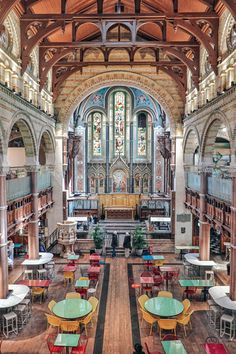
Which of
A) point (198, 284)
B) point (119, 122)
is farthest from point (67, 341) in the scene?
point (119, 122)

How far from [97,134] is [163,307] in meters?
23.1

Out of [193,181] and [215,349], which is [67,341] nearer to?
[215,349]

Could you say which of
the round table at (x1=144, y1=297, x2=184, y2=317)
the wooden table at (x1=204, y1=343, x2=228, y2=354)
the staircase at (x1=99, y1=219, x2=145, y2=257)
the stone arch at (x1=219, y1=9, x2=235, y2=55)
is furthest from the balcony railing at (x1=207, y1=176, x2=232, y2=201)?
the staircase at (x1=99, y1=219, x2=145, y2=257)

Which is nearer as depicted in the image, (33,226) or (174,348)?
(174,348)

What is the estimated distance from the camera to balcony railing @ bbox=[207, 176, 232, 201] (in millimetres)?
12430

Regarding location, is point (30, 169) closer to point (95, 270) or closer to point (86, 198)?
point (95, 270)

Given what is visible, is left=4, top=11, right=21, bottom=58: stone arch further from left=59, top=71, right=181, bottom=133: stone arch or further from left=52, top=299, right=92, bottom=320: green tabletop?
left=52, top=299, right=92, bottom=320: green tabletop

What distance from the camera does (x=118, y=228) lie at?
25516mm

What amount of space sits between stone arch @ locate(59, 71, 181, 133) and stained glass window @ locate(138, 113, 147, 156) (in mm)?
10364

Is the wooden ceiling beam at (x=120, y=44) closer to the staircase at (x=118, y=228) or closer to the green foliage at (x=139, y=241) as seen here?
the green foliage at (x=139, y=241)

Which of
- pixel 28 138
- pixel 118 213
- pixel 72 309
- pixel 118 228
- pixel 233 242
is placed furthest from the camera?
pixel 118 213

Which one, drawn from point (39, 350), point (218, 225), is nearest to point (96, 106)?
point (218, 225)

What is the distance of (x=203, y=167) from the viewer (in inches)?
621

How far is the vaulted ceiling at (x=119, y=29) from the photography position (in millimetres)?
13125
